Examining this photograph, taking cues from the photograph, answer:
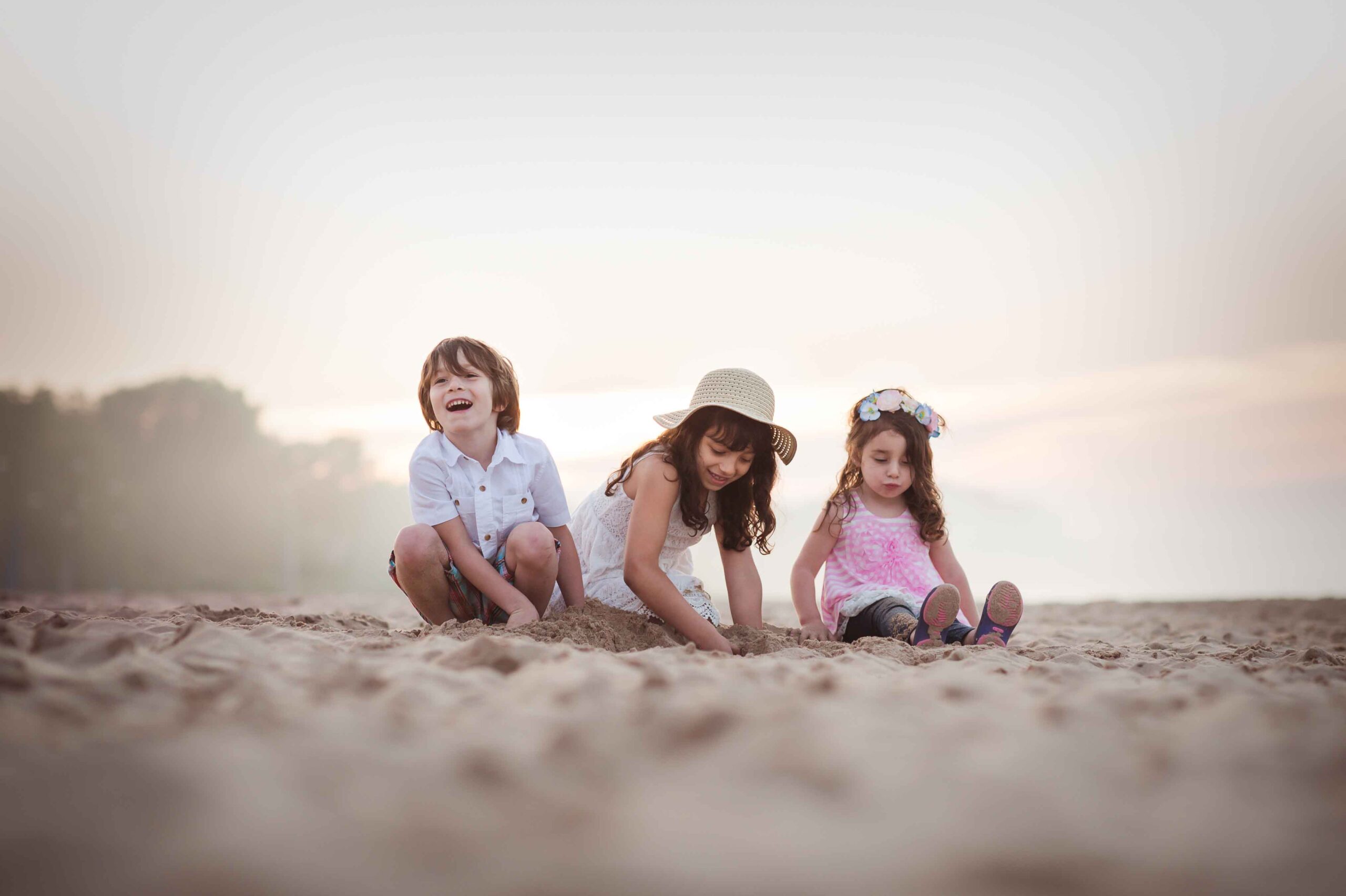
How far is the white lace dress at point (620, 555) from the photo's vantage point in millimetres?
3717

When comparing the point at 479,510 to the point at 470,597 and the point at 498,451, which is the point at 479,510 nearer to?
the point at 498,451

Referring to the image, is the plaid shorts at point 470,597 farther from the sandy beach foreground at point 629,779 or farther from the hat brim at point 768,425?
the sandy beach foreground at point 629,779

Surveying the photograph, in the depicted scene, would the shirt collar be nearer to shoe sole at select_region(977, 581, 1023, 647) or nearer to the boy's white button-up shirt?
the boy's white button-up shirt

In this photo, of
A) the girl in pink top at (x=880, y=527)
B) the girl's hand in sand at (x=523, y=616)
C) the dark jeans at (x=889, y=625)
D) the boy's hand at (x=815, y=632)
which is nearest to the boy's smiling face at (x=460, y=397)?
the girl's hand in sand at (x=523, y=616)

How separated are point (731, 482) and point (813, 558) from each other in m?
0.89

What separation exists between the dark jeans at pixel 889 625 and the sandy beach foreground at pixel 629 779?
5.36ft

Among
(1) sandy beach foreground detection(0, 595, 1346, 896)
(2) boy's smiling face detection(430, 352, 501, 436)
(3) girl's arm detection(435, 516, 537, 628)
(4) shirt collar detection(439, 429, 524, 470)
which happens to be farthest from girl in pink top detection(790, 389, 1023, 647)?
(1) sandy beach foreground detection(0, 595, 1346, 896)

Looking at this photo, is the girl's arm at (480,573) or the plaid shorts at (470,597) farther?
the plaid shorts at (470,597)

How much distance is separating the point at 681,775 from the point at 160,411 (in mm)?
21877

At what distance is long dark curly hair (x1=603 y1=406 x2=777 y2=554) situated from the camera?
336cm

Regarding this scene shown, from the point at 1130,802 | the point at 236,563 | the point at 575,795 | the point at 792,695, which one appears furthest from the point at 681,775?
the point at 236,563

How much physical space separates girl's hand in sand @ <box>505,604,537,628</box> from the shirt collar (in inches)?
25.7

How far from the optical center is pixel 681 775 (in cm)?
126

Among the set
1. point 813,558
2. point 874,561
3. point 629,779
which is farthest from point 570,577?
point 629,779
